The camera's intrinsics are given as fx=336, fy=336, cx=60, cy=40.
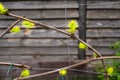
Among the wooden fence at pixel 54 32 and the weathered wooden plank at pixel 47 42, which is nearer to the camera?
the wooden fence at pixel 54 32

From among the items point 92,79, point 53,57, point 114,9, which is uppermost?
→ point 114,9

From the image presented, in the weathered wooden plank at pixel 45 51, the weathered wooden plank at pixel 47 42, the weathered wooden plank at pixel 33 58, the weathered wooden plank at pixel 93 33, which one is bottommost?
the weathered wooden plank at pixel 33 58

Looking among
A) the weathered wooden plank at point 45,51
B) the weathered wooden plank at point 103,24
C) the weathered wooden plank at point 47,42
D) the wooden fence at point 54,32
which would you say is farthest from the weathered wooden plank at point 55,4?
the weathered wooden plank at point 45,51

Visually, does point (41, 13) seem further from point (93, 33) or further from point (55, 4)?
point (93, 33)

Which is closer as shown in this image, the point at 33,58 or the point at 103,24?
the point at 103,24

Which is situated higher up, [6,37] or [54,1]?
[54,1]

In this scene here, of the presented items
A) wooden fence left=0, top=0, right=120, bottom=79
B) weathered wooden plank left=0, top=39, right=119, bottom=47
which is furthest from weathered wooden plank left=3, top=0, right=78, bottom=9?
weathered wooden plank left=0, top=39, right=119, bottom=47

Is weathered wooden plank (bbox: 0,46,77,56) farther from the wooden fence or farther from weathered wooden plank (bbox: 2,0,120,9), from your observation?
weathered wooden plank (bbox: 2,0,120,9)

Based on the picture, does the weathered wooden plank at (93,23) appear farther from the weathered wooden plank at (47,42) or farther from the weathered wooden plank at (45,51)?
the weathered wooden plank at (45,51)

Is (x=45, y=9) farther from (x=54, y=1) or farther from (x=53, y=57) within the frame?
(x=53, y=57)

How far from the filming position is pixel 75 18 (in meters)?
4.65

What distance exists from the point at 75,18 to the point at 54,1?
0.37m

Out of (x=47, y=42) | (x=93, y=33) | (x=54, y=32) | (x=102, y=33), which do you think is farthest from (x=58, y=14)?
(x=102, y=33)

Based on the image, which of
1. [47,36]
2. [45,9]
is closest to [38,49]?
[47,36]
